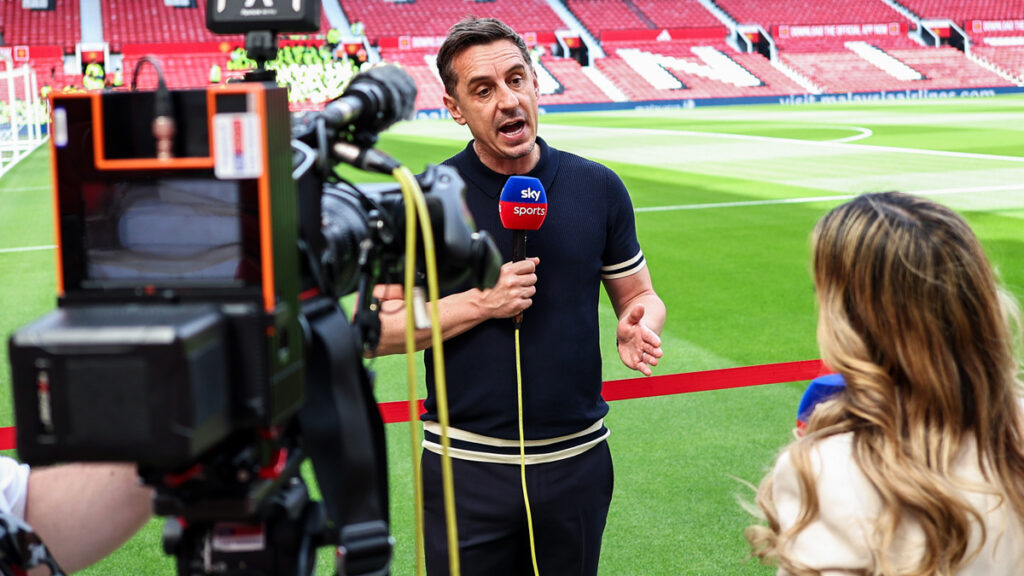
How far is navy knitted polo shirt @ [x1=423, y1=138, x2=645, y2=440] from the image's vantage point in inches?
102

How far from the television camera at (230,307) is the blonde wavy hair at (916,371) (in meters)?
0.57

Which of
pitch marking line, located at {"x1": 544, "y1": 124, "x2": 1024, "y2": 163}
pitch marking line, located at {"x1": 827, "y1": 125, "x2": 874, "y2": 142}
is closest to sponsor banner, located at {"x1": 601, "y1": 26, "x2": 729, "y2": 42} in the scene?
pitch marking line, located at {"x1": 544, "y1": 124, "x2": 1024, "y2": 163}

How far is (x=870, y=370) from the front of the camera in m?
1.59

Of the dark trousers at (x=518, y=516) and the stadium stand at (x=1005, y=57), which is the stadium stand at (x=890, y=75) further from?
the dark trousers at (x=518, y=516)

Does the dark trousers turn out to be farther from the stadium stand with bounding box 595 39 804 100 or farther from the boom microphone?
the stadium stand with bounding box 595 39 804 100

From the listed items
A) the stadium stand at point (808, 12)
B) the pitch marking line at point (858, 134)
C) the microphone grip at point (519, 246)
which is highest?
the stadium stand at point (808, 12)

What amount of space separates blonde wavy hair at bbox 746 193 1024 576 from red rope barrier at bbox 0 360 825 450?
382 centimetres

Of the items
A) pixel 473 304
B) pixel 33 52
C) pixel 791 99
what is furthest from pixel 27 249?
pixel 791 99

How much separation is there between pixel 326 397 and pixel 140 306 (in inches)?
12.2

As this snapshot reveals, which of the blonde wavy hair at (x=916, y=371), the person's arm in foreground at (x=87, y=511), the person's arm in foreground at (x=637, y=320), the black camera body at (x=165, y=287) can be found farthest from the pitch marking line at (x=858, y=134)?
the black camera body at (x=165, y=287)

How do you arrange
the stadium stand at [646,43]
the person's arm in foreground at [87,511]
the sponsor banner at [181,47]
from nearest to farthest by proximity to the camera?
1. the person's arm in foreground at [87,511]
2. the sponsor banner at [181,47]
3. the stadium stand at [646,43]

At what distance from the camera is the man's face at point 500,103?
2.62m

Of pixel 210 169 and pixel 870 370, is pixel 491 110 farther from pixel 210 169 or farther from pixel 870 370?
pixel 210 169

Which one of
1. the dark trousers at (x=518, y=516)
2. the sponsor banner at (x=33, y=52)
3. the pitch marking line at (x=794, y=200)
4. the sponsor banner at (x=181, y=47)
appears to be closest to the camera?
the dark trousers at (x=518, y=516)
